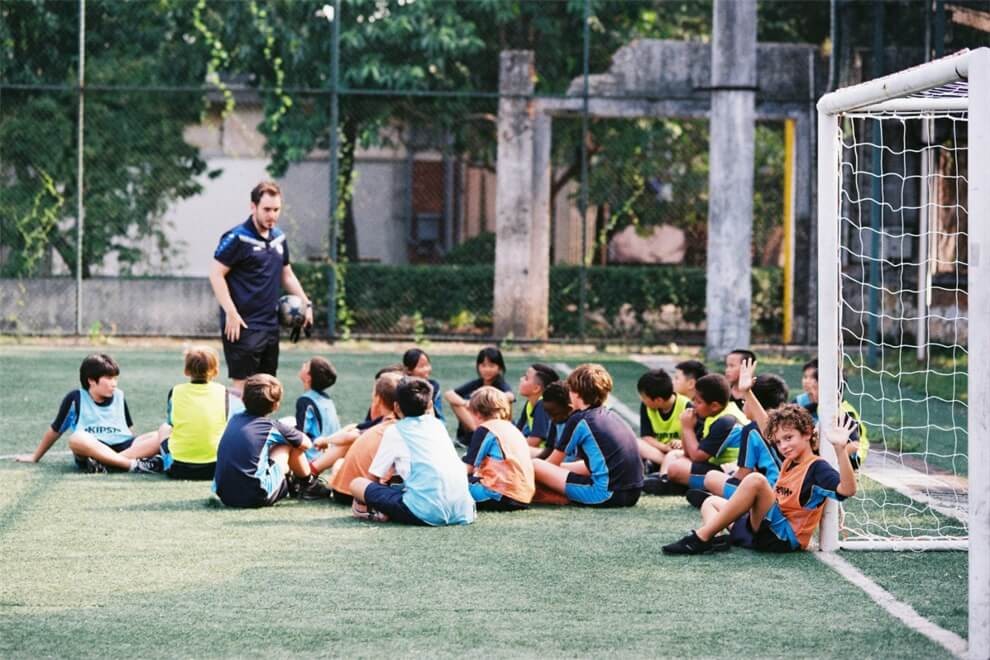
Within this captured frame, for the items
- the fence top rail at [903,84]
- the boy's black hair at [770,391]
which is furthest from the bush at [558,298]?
the fence top rail at [903,84]

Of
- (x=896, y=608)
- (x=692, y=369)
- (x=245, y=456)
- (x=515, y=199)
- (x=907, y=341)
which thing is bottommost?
(x=896, y=608)

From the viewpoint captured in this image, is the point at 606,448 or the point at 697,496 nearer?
the point at 606,448

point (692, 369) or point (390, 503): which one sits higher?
point (692, 369)

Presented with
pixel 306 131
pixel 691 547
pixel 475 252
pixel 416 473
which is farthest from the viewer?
pixel 475 252

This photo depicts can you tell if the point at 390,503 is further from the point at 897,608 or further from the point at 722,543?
the point at 897,608

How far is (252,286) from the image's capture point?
31.9 ft

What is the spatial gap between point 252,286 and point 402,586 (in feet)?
12.9

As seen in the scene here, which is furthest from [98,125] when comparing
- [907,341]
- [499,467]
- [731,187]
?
[499,467]

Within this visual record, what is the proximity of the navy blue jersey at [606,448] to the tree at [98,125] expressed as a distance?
11.6 m

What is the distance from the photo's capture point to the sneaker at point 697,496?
Result: 8133mm

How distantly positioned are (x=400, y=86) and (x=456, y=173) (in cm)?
748

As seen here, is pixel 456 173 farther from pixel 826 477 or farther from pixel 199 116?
pixel 826 477

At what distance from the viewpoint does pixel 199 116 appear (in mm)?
20281

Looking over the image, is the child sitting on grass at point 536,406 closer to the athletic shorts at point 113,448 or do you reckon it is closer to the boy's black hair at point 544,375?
the boy's black hair at point 544,375
